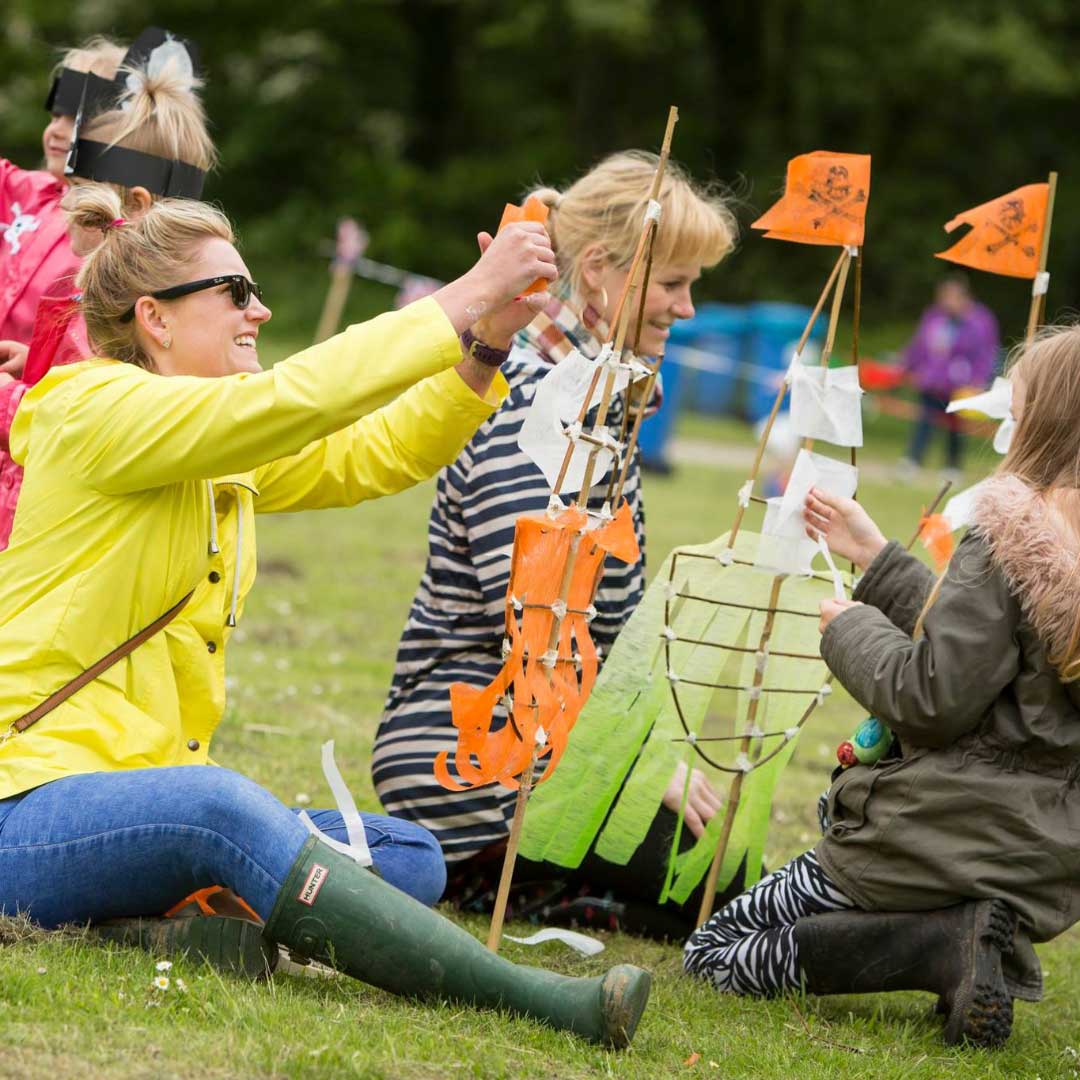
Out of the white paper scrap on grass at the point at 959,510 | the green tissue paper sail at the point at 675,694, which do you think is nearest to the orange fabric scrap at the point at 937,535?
the white paper scrap on grass at the point at 959,510

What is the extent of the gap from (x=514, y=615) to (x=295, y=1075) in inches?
36.2

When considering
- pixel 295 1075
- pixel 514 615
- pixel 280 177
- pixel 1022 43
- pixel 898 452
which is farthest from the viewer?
pixel 280 177

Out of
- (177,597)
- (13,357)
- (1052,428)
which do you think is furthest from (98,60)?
(1052,428)

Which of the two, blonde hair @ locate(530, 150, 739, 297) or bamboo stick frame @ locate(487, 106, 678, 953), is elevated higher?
blonde hair @ locate(530, 150, 739, 297)

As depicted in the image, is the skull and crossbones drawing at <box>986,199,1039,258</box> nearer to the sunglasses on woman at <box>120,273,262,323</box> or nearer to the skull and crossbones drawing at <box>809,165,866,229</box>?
the skull and crossbones drawing at <box>809,165,866,229</box>

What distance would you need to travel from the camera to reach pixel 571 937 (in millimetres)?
3373

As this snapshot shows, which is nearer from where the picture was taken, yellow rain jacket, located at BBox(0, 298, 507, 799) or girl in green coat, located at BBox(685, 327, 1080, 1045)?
yellow rain jacket, located at BBox(0, 298, 507, 799)

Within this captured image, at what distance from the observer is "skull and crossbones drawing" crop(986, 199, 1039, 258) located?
347 cm

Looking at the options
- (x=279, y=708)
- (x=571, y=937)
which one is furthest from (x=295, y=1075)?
(x=279, y=708)

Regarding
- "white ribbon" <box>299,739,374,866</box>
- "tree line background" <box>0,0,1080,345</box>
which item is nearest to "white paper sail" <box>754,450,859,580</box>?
"white ribbon" <box>299,739,374,866</box>

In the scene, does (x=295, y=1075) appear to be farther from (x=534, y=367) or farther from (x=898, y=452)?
(x=898, y=452)

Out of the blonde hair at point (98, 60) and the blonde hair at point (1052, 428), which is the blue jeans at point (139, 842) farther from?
the blonde hair at point (98, 60)

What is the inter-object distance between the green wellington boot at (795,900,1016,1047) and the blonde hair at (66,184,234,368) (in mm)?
1689

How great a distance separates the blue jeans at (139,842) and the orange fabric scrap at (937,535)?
1650mm
